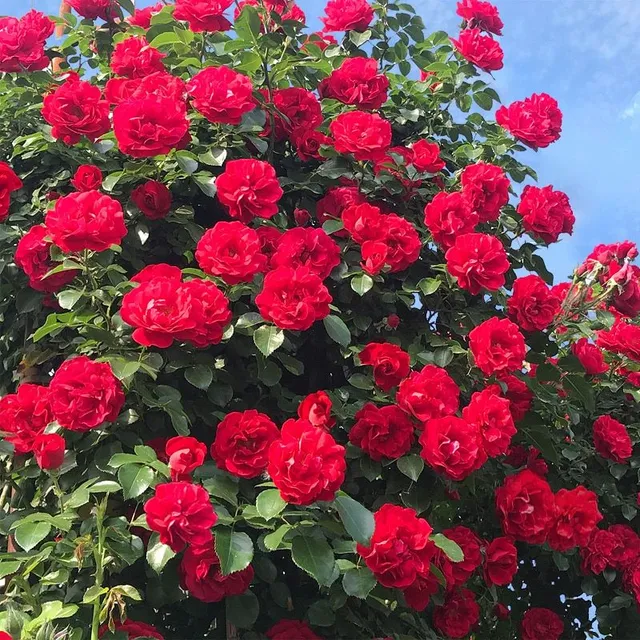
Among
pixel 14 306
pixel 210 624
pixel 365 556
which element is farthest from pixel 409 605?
pixel 14 306

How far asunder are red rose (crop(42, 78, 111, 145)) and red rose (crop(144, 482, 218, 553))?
3.18ft

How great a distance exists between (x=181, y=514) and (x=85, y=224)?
25.0 inches

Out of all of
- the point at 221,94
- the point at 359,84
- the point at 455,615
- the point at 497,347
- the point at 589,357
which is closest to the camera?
the point at 497,347

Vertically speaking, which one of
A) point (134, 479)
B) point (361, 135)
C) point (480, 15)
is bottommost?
point (134, 479)

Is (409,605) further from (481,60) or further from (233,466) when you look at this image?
(481,60)

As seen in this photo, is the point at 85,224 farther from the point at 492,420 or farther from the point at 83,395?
the point at 492,420

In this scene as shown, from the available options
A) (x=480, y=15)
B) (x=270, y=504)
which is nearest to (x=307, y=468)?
(x=270, y=504)

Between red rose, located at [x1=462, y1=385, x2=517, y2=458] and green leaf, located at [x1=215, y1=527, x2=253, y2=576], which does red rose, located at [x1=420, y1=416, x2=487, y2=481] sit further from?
green leaf, located at [x1=215, y1=527, x2=253, y2=576]

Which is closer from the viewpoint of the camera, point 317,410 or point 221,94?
point 317,410

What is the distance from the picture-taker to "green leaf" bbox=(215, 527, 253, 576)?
50.0 inches

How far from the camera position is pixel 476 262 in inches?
70.0

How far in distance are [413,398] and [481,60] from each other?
1222mm

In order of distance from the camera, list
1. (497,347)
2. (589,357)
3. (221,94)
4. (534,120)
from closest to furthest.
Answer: (497,347) < (221,94) < (534,120) < (589,357)

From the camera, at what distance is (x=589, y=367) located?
243cm
